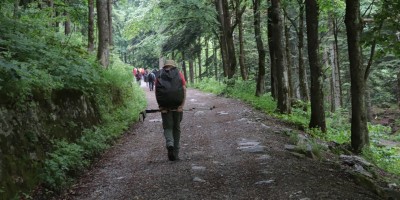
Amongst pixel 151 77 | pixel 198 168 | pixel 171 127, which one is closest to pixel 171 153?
pixel 171 127

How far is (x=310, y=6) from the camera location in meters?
12.3

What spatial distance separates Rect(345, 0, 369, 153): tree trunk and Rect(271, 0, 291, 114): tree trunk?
437 centimetres

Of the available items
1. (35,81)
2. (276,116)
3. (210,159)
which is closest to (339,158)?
(210,159)

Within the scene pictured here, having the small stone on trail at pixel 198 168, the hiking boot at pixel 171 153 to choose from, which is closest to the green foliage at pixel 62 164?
the hiking boot at pixel 171 153

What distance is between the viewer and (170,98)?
8422 mm

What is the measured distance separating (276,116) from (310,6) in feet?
15.8

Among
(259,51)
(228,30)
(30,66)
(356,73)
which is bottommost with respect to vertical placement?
(356,73)

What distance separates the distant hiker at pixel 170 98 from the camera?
8438mm

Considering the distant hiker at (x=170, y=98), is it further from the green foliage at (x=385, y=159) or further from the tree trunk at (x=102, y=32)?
the tree trunk at (x=102, y=32)

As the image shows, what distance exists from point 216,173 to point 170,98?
1850mm

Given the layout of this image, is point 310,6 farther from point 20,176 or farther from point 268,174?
point 20,176

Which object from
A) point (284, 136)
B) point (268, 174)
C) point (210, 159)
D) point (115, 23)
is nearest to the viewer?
point (268, 174)

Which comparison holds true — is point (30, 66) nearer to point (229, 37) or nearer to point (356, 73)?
point (356, 73)

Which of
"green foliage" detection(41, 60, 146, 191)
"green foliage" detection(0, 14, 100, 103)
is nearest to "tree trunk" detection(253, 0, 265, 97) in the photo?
"green foliage" detection(41, 60, 146, 191)
